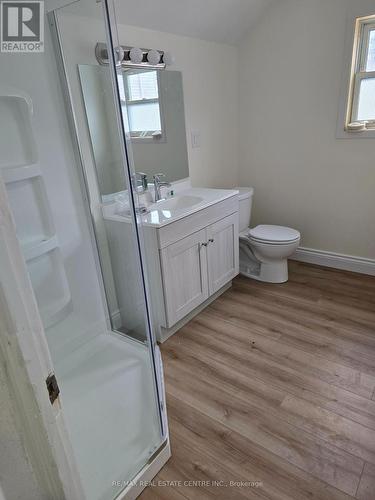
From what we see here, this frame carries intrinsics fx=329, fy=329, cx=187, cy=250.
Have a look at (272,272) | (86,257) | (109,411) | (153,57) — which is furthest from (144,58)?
(109,411)

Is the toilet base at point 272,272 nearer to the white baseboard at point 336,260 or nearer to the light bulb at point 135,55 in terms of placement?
the white baseboard at point 336,260

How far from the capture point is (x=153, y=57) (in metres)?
2.17

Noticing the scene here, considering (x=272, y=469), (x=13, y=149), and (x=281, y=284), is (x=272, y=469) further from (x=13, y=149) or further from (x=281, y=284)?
(x=13, y=149)

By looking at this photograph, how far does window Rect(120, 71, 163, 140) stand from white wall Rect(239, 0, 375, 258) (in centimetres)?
116

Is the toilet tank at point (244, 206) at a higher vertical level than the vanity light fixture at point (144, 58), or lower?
lower

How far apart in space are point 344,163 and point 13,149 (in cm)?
247

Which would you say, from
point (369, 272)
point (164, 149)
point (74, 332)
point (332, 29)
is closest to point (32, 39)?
point (164, 149)

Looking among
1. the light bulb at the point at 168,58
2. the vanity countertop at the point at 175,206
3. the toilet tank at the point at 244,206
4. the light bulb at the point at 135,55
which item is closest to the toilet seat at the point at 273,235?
the toilet tank at the point at 244,206

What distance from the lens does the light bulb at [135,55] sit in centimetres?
205

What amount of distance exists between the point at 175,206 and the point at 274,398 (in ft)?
4.78

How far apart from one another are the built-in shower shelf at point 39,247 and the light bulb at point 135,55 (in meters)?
1.24

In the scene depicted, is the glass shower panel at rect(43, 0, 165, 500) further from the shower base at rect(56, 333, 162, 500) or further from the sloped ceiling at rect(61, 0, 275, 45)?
the sloped ceiling at rect(61, 0, 275, 45)

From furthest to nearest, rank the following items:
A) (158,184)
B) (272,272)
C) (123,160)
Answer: (272,272)
(158,184)
(123,160)

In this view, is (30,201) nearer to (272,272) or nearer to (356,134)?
(272,272)
